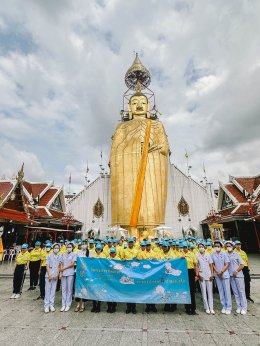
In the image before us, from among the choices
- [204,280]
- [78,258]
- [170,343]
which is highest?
[78,258]

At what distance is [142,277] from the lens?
5297 mm

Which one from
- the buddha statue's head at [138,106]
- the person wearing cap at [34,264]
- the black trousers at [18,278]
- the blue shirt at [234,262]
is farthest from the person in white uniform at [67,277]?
the buddha statue's head at [138,106]

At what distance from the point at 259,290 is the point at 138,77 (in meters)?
27.1

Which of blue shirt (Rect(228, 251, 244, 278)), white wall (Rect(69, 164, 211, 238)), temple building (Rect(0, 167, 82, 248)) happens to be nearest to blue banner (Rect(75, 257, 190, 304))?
blue shirt (Rect(228, 251, 244, 278))

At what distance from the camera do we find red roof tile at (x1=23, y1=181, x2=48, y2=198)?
23.2 m

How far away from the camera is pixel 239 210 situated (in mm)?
17953

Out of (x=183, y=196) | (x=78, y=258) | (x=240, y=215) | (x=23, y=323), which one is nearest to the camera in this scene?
(x=23, y=323)

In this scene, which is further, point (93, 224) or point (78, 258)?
point (93, 224)

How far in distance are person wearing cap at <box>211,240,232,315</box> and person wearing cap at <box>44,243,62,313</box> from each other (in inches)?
159

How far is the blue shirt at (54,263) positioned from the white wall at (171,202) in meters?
17.7

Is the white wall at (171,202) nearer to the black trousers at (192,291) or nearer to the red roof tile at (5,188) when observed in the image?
the red roof tile at (5,188)

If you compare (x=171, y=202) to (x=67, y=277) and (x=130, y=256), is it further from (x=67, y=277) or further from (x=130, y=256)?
(x=67, y=277)

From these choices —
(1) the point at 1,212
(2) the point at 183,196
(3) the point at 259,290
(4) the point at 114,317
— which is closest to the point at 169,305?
(4) the point at 114,317

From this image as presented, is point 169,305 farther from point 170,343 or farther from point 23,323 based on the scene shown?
point 23,323
